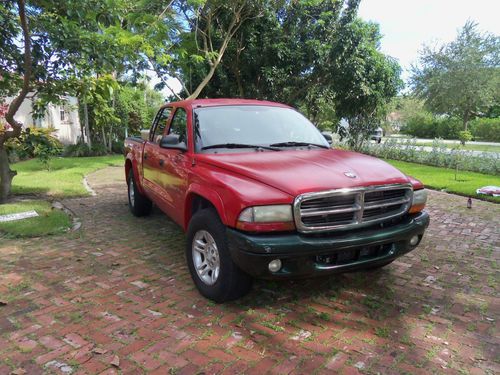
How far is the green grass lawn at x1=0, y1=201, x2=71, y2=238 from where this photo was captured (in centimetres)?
560

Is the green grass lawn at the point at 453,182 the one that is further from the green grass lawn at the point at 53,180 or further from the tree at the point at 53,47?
the green grass lawn at the point at 53,180

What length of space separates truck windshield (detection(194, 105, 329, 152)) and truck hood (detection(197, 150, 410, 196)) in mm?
248

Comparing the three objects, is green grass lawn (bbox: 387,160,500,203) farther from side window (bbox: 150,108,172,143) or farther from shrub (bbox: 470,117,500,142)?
shrub (bbox: 470,117,500,142)

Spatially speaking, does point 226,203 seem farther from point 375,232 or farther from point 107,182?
point 107,182

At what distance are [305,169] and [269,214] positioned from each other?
0.62 m

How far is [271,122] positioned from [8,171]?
595 cm

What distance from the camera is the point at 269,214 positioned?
9.73 feet

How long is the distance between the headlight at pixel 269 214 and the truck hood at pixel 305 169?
0.46 ft

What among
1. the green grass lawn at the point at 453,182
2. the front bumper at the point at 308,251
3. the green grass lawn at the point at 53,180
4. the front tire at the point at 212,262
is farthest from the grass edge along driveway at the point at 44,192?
the green grass lawn at the point at 453,182

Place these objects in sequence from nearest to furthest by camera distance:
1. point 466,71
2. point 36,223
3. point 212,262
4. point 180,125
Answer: point 212,262 → point 180,125 → point 36,223 → point 466,71

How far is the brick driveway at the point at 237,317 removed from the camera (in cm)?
271

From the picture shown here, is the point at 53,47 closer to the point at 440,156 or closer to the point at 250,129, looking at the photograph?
the point at 250,129

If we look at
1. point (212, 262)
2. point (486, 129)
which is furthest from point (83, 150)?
point (486, 129)

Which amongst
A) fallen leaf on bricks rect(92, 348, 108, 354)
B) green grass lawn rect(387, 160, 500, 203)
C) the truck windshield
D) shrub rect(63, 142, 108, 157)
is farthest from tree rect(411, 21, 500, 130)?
fallen leaf on bricks rect(92, 348, 108, 354)
